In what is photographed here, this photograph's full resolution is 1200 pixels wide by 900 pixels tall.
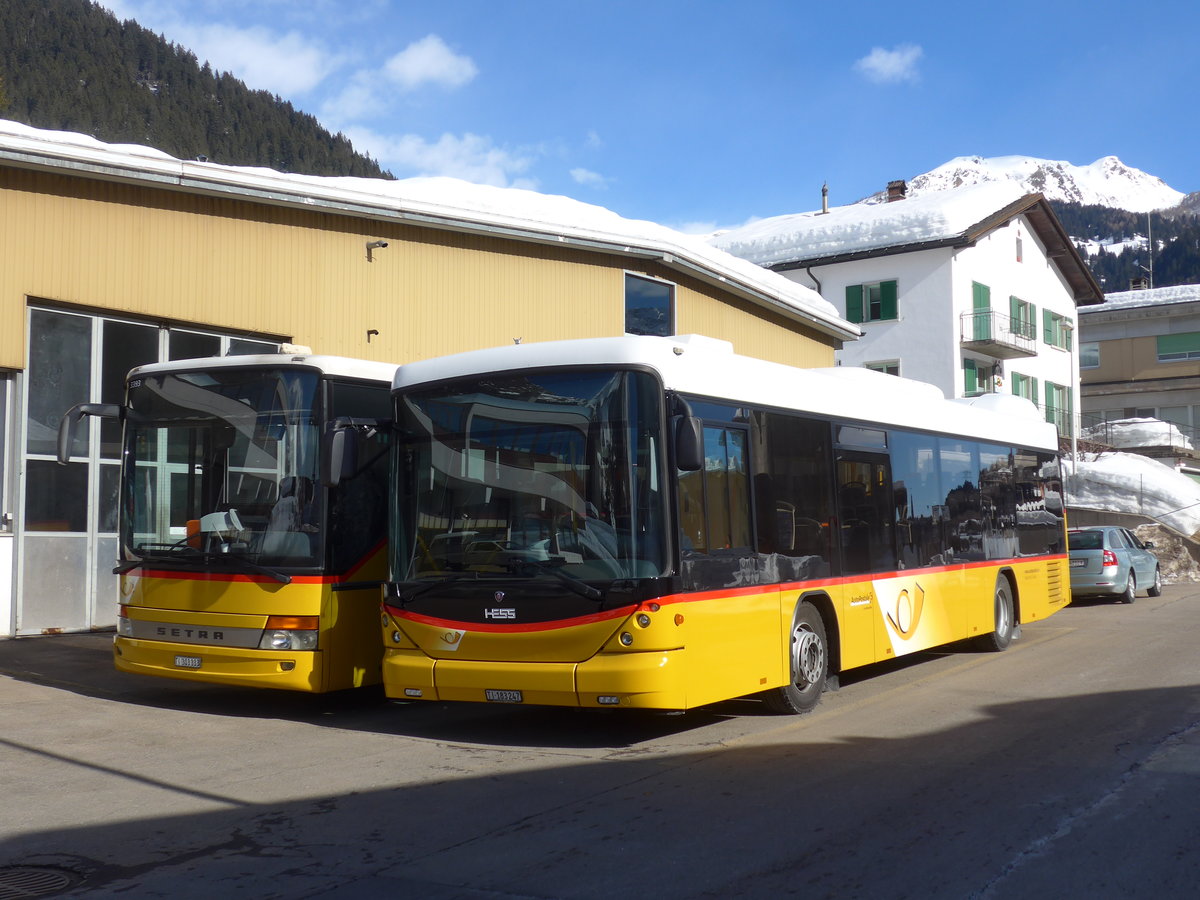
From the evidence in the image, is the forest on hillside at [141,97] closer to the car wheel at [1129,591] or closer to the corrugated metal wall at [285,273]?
the corrugated metal wall at [285,273]

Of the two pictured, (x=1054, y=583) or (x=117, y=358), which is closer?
(x=117, y=358)

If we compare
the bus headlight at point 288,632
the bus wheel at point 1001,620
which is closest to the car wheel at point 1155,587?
the bus wheel at point 1001,620

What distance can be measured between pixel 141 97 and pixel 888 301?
306 feet

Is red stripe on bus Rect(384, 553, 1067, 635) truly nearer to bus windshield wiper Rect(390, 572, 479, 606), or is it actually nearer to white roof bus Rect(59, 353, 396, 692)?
bus windshield wiper Rect(390, 572, 479, 606)

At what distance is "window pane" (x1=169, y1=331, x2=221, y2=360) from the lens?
55.7ft

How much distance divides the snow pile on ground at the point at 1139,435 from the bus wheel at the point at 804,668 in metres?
43.5

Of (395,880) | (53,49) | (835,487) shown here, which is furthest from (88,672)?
(53,49)

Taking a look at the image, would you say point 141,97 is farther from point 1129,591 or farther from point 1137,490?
point 1129,591

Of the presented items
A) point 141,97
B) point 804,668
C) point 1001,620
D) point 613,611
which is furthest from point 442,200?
point 141,97

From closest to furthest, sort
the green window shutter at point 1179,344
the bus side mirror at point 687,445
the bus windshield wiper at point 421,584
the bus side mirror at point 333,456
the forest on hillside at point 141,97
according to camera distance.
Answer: the bus side mirror at point 687,445, the bus windshield wiper at point 421,584, the bus side mirror at point 333,456, the green window shutter at point 1179,344, the forest on hillside at point 141,97

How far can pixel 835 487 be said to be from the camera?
1082 cm

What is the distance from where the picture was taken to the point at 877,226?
43.6m

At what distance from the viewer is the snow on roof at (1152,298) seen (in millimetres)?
58906

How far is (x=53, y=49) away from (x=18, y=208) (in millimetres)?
118238
